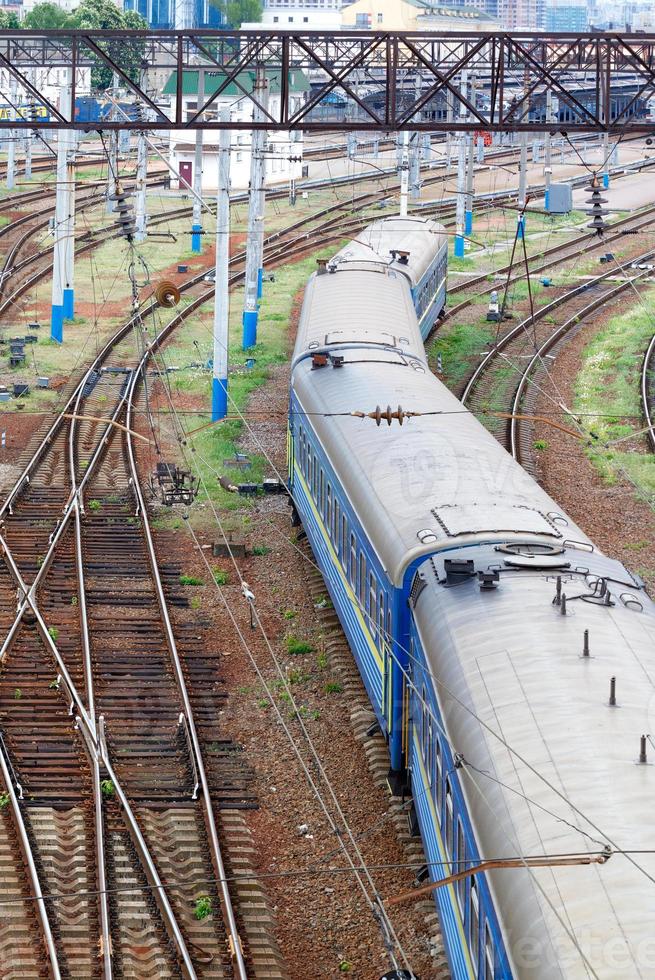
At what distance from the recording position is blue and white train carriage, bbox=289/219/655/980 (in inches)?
316

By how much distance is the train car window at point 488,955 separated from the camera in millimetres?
8688

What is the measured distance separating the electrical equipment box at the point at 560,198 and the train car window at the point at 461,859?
144 feet

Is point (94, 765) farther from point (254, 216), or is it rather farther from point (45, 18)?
point (45, 18)

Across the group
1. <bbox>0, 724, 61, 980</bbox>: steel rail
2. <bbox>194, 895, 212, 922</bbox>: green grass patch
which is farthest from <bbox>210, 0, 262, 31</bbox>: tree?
<bbox>194, 895, 212, 922</bbox>: green grass patch

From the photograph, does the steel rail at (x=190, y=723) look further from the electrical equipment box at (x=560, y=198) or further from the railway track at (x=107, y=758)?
the electrical equipment box at (x=560, y=198)

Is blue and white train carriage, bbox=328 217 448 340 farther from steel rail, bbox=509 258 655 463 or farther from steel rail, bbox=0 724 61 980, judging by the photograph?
steel rail, bbox=0 724 61 980

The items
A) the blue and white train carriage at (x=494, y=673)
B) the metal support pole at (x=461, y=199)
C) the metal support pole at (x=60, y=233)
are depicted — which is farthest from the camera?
the metal support pole at (x=461, y=199)

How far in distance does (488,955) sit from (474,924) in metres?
0.56

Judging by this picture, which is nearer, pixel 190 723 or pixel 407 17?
pixel 190 723

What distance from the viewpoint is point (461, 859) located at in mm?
10180

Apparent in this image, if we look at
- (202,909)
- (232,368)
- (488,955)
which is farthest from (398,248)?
(488,955)

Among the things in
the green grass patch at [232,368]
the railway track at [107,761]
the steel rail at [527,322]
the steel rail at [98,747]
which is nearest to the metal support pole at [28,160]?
the green grass patch at [232,368]

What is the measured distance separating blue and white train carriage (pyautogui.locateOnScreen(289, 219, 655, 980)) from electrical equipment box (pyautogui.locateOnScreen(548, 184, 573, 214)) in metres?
33.7

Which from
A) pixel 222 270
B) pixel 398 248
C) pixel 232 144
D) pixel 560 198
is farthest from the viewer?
pixel 232 144
